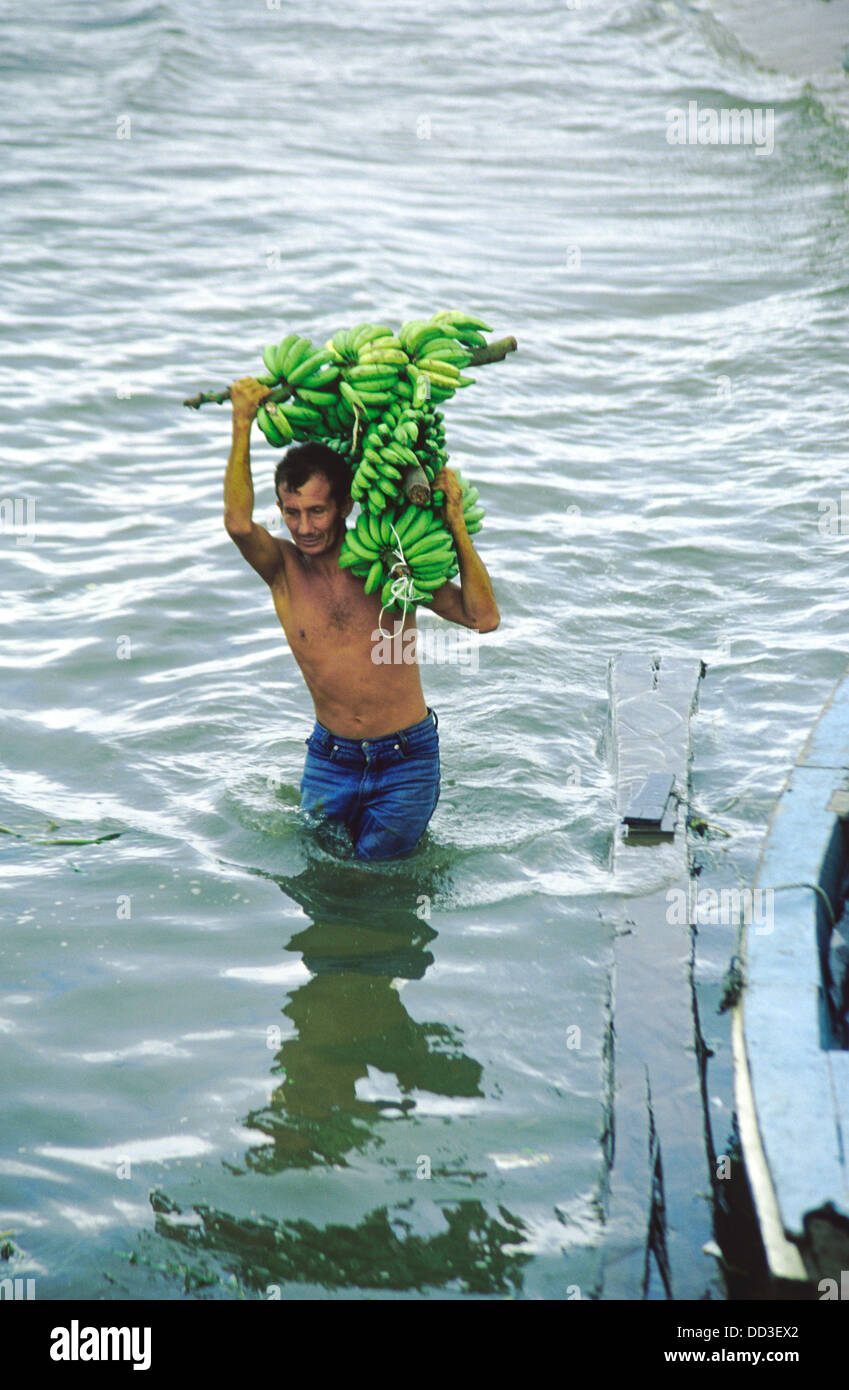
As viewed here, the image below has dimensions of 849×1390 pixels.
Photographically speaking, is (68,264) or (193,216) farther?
(193,216)

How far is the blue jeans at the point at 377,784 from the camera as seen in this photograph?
14.0ft

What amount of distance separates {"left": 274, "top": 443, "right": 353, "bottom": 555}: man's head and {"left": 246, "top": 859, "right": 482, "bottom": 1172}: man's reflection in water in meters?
1.24

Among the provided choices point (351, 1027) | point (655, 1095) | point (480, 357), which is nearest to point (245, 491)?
point (480, 357)

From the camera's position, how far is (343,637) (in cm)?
412

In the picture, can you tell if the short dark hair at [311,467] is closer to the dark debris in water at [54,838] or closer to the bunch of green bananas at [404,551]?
the bunch of green bananas at [404,551]

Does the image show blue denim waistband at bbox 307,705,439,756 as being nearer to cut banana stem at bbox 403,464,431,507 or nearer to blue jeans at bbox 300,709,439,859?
blue jeans at bbox 300,709,439,859

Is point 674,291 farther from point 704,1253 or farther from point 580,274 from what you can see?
point 704,1253

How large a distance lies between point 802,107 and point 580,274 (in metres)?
7.54

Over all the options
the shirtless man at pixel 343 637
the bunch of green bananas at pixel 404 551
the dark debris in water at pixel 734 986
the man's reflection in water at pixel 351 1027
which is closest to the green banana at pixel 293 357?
the shirtless man at pixel 343 637

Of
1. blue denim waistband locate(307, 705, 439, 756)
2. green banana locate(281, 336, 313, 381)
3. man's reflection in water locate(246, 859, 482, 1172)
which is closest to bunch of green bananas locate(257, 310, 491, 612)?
green banana locate(281, 336, 313, 381)

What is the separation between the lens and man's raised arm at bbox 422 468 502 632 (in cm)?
382

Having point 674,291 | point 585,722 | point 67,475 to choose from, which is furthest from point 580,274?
point 585,722

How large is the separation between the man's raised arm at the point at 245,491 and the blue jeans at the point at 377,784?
0.69 metres

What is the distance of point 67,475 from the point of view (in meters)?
8.25
